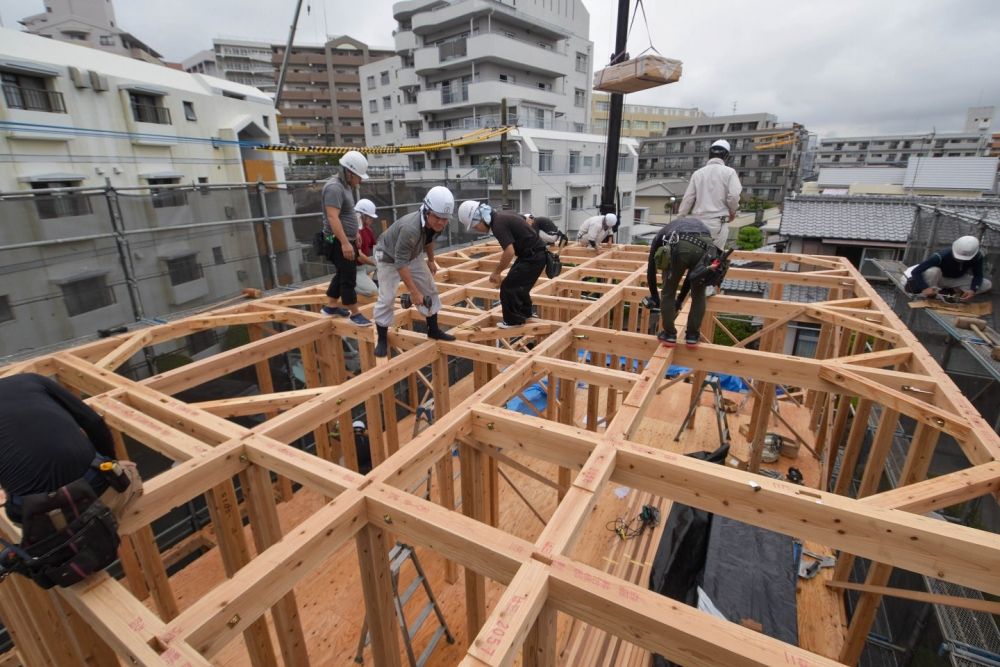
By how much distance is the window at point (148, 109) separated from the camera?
15720 millimetres

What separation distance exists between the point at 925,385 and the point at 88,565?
5167 millimetres

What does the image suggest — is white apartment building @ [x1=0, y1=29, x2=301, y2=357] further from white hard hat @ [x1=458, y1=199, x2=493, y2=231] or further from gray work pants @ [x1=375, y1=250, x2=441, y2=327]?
white hard hat @ [x1=458, y1=199, x2=493, y2=231]

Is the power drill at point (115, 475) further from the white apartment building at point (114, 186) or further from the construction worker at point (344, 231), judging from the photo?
the white apartment building at point (114, 186)

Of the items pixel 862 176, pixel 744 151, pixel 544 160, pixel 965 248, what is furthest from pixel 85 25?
pixel 862 176

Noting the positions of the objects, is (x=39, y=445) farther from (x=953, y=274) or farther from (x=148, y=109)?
(x=148, y=109)

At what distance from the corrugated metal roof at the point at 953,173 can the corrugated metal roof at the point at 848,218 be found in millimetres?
19021

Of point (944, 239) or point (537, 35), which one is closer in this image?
point (944, 239)

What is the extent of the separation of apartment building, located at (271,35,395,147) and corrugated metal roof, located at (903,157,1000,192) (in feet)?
143

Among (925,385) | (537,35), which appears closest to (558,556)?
(925,385)

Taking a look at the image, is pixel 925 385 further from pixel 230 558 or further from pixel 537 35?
pixel 537 35

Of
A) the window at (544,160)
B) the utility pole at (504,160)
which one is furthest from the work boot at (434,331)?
the window at (544,160)

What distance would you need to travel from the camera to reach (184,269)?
735 centimetres

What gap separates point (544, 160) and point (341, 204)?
21267 millimetres

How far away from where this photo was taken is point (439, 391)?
15.2ft
